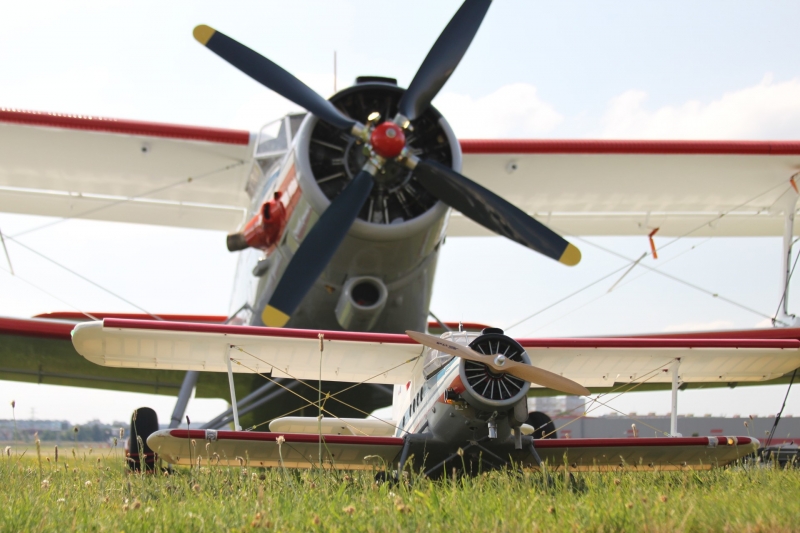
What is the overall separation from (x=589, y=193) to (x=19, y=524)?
33.6 feet

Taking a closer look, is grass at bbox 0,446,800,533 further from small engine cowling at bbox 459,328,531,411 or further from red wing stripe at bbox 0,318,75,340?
red wing stripe at bbox 0,318,75,340

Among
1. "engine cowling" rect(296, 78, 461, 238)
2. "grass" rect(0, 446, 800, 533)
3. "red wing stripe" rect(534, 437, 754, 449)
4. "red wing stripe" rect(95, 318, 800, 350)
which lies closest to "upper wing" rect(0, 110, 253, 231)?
"engine cowling" rect(296, 78, 461, 238)

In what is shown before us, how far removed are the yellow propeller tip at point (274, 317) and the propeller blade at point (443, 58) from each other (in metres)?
2.47

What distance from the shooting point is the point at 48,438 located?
6.06 m

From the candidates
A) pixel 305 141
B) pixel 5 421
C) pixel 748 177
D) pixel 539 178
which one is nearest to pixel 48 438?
pixel 5 421

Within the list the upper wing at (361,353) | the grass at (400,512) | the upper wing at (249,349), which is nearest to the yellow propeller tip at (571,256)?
the upper wing at (361,353)

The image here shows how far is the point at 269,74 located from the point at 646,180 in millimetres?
6115

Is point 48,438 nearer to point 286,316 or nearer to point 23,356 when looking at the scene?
point 286,316

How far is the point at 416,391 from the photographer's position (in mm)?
7566

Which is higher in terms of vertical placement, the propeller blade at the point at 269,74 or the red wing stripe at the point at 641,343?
the propeller blade at the point at 269,74

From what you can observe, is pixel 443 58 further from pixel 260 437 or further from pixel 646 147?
pixel 260 437

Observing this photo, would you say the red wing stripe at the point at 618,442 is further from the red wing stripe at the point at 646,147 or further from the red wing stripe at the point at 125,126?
the red wing stripe at the point at 125,126

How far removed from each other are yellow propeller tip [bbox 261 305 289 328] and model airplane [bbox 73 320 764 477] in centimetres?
21

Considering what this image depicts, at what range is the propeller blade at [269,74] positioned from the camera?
804 centimetres
